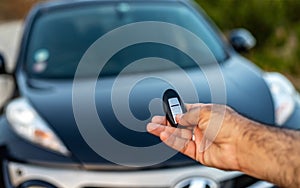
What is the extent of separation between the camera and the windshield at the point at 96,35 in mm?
4043

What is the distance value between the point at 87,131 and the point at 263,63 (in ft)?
16.8

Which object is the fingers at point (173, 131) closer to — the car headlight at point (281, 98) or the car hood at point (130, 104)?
the car hood at point (130, 104)

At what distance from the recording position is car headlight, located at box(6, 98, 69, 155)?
3164 mm

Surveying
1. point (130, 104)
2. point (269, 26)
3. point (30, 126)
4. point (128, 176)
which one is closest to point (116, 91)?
point (130, 104)

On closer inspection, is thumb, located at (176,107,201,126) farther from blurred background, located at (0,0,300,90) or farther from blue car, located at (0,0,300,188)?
blurred background, located at (0,0,300,90)

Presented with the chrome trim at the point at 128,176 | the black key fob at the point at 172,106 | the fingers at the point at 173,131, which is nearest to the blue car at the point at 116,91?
the chrome trim at the point at 128,176

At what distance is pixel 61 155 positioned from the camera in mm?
3100

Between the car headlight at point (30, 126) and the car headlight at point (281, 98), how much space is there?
124 cm

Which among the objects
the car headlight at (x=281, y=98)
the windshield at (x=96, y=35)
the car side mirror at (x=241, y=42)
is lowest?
the car headlight at (x=281, y=98)

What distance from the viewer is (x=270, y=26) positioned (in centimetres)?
849

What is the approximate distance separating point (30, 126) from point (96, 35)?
1253 mm

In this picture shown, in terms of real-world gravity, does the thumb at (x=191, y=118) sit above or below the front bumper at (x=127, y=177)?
above

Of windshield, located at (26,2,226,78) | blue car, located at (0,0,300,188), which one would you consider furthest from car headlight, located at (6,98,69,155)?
windshield, located at (26,2,226,78)

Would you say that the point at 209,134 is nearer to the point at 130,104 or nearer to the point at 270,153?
the point at 270,153
